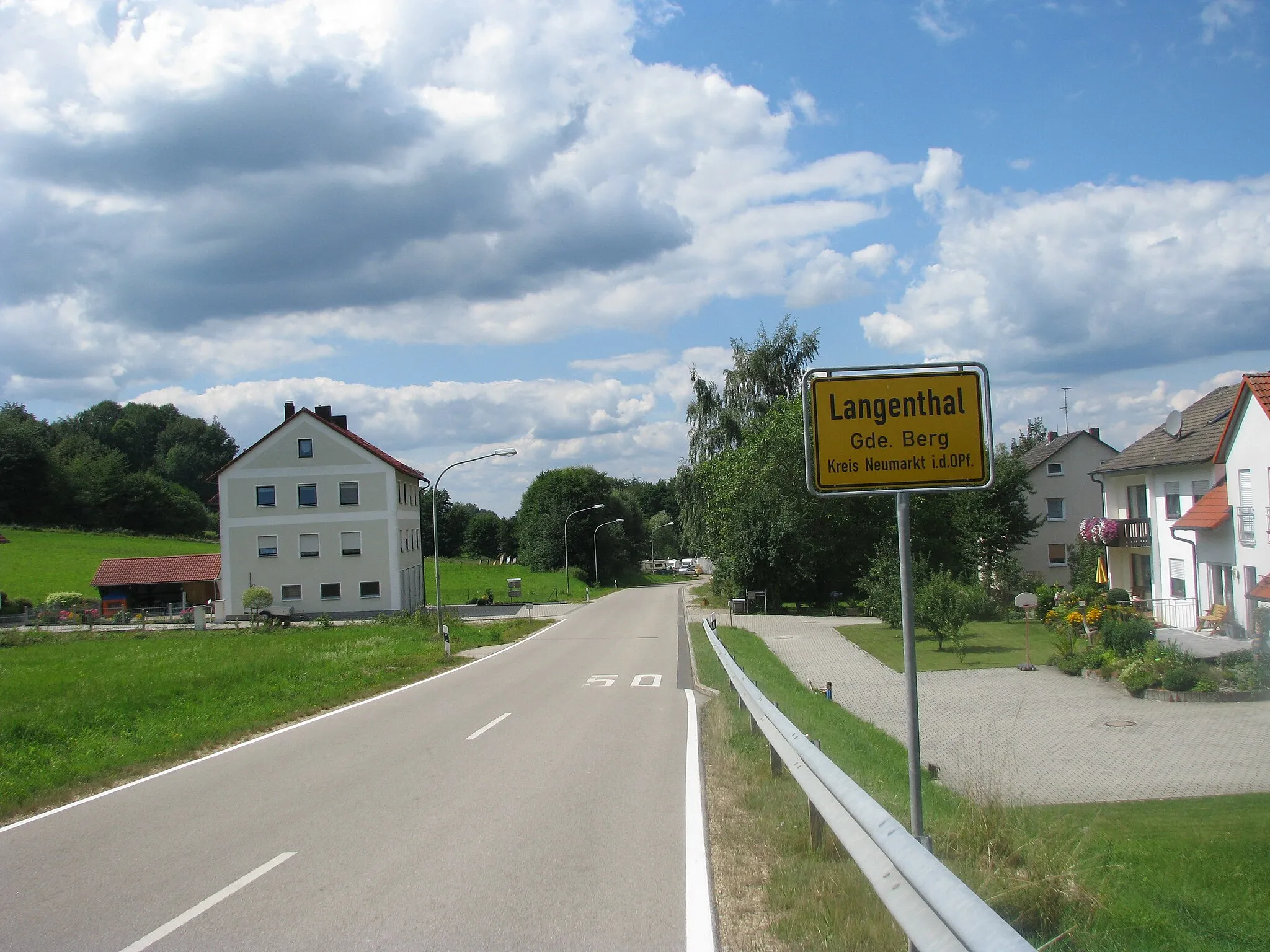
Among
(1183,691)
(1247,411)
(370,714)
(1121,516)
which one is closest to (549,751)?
(370,714)

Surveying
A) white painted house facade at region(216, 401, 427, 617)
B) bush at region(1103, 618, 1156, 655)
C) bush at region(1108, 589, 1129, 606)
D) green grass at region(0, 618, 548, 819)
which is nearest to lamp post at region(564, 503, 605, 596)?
white painted house facade at region(216, 401, 427, 617)

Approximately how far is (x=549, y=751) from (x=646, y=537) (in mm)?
109673

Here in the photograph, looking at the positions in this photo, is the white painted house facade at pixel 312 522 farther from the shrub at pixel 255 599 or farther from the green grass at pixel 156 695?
the green grass at pixel 156 695

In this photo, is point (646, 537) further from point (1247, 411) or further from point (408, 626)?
point (1247, 411)

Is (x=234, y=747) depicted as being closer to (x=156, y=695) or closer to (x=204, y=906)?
(x=156, y=695)

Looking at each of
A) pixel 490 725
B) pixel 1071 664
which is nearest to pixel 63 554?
pixel 490 725

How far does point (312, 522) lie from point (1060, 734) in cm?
4440

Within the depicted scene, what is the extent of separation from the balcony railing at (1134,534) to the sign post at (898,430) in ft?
112

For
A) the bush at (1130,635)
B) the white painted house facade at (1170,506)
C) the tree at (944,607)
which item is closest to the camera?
the bush at (1130,635)

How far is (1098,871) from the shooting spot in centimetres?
583

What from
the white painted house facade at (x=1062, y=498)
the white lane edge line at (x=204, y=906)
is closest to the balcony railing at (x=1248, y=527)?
the white lane edge line at (x=204, y=906)

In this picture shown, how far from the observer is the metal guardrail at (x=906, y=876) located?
2.90m

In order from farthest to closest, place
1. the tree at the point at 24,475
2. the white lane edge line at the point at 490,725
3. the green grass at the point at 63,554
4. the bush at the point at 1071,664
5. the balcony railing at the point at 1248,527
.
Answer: the tree at the point at 24,475 → the green grass at the point at 63,554 → the balcony railing at the point at 1248,527 → the bush at the point at 1071,664 → the white lane edge line at the point at 490,725

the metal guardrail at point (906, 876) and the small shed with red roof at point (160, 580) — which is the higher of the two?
the metal guardrail at point (906, 876)
